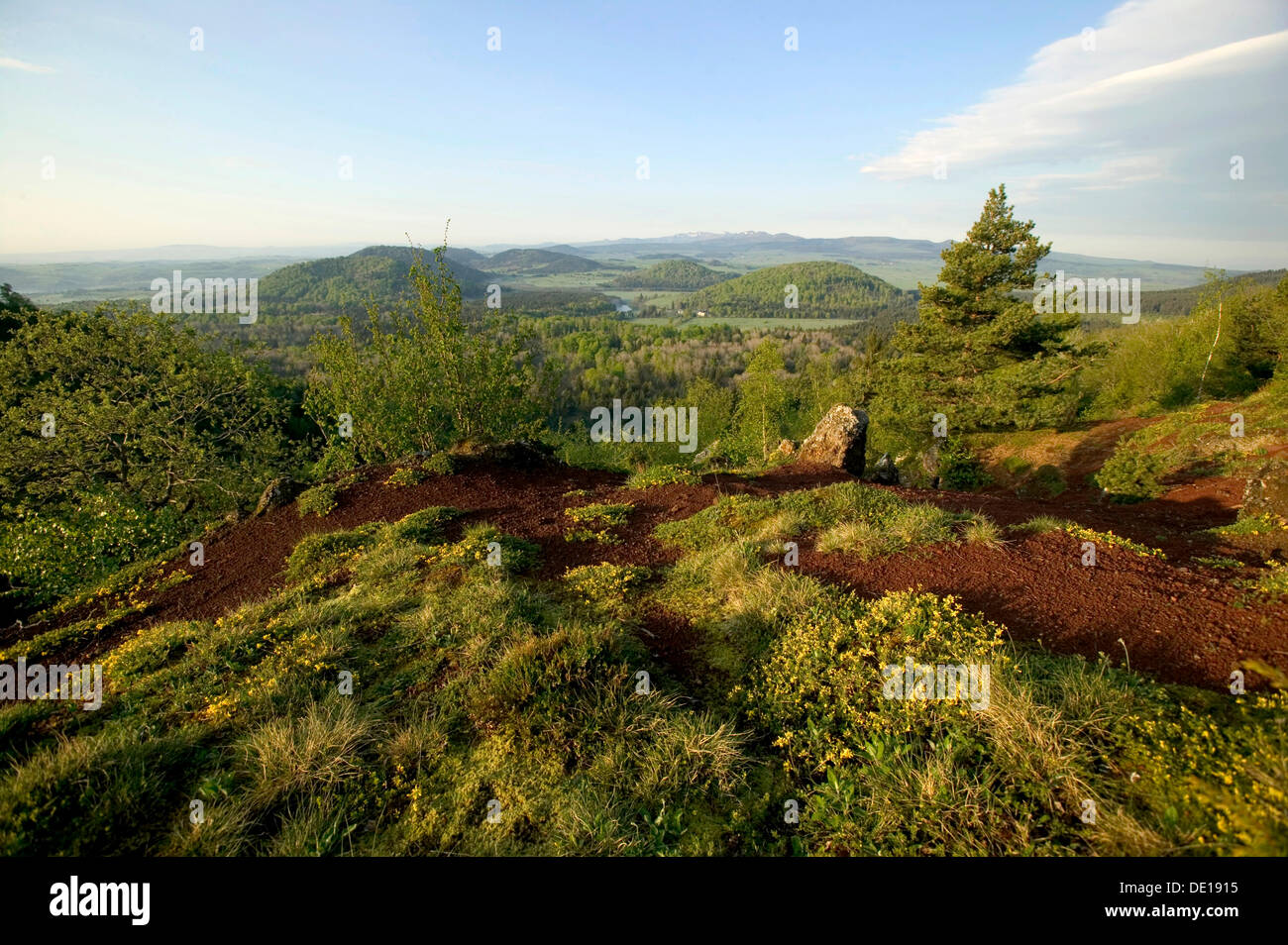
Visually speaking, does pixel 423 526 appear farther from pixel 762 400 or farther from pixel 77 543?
pixel 762 400

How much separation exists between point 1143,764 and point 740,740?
2.42 meters

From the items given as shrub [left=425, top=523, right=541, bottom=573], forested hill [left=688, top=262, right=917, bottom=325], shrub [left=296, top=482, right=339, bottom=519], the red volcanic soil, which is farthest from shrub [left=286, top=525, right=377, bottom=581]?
forested hill [left=688, top=262, right=917, bottom=325]

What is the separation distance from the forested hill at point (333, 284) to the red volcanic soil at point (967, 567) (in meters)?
99.7

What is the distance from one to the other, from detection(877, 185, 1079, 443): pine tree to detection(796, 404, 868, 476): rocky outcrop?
1118 centimetres

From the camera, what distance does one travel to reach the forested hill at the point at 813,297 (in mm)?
163500

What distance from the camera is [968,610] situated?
17.7 ft

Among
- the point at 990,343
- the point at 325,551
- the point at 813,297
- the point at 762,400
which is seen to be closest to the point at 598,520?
the point at 325,551

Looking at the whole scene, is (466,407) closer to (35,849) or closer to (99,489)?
(99,489)

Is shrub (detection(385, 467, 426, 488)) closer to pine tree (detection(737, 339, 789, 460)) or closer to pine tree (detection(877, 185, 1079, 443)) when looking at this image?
pine tree (detection(737, 339, 789, 460))

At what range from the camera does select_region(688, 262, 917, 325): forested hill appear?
163500 mm

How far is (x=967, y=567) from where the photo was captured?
620cm

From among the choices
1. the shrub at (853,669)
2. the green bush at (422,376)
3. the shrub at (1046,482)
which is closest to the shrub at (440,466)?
the green bush at (422,376)

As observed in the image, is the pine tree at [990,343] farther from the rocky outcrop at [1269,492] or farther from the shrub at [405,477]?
the shrub at [405,477]
